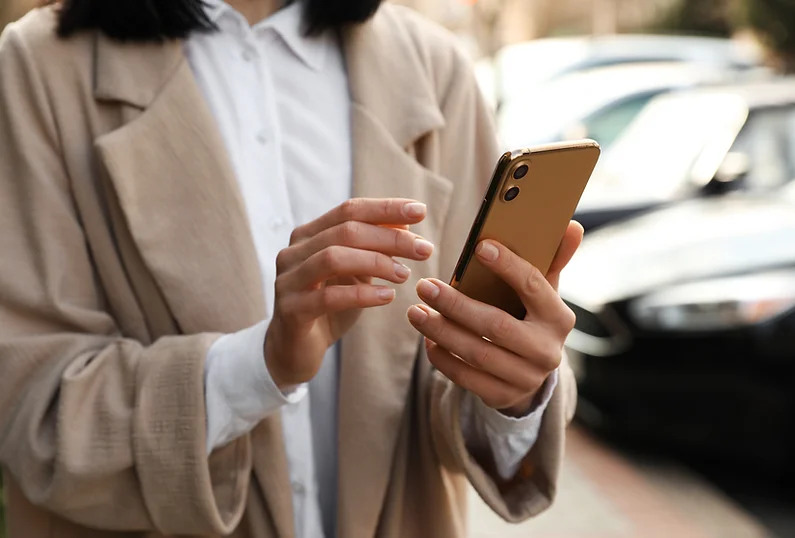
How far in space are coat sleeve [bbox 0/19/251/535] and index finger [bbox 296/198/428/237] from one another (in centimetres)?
37

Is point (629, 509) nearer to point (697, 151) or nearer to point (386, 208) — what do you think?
point (697, 151)

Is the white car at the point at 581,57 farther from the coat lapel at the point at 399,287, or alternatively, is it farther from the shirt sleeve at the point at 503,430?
the shirt sleeve at the point at 503,430

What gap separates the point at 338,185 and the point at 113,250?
39 cm

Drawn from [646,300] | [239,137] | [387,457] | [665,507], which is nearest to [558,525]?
[665,507]

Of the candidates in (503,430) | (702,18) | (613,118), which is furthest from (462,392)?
(702,18)

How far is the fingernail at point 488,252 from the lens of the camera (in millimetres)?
1210

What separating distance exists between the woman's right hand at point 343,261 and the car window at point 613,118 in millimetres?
5408

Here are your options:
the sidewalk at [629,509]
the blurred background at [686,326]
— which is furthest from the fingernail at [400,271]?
the sidewalk at [629,509]

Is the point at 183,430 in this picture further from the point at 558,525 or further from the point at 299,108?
the point at 558,525

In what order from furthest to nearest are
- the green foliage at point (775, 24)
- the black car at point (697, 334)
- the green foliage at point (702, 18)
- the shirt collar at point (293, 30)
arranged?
the green foliage at point (702, 18), the green foliage at point (775, 24), the black car at point (697, 334), the shirt collar at point (293, 30)

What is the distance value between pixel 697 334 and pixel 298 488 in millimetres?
2703

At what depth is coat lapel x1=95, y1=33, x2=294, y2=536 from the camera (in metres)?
1.49

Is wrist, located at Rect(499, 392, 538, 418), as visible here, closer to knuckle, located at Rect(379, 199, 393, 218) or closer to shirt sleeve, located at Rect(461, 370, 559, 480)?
shirt sleeve, located at Rect(461, 370, 559, 480)

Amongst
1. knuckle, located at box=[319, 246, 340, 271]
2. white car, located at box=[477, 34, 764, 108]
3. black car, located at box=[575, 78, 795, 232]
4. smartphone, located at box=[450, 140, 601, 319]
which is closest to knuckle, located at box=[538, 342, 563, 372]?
smartphone, located at box=[450, 140, 601, 319]
